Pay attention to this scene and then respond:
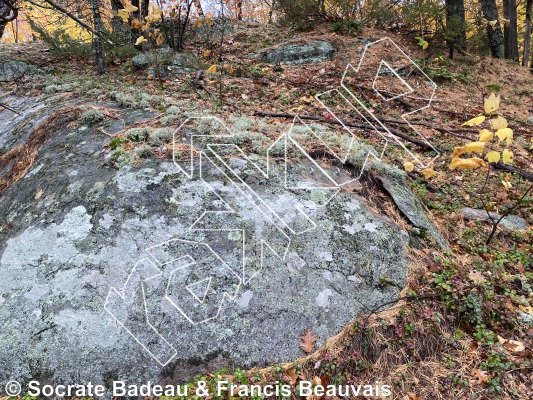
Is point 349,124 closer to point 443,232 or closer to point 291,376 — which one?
point 443,232

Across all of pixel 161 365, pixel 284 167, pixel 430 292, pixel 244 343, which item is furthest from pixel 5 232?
pixel 430 292

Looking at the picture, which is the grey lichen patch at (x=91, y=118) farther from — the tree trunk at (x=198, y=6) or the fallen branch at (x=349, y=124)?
the tree trunk at (x=198, y=6)

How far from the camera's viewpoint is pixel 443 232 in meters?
3.57

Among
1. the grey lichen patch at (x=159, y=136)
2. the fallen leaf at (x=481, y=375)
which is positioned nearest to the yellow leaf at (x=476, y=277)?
the fallen leaf at (x=481, y=375)

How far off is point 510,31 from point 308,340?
10.5 m

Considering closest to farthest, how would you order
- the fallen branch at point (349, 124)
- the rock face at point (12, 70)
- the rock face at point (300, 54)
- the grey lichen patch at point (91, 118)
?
the grey lichen patch at point (91, 118) < the fallen branch at point (349, 124) < the rock face at point (12, 70) < the rock face at point (300, 54)

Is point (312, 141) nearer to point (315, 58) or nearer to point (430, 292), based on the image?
point (430, 292)

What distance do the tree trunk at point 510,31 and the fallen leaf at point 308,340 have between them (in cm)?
1011

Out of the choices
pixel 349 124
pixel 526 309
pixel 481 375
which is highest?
pixel 349 124

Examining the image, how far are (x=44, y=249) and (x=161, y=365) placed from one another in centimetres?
137

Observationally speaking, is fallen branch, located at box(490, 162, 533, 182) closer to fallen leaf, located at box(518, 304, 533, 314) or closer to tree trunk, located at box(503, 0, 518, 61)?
fallen leaf, located at box(518, 304, 533, 314)

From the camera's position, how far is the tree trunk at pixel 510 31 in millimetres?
9047

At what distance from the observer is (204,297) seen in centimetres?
261
